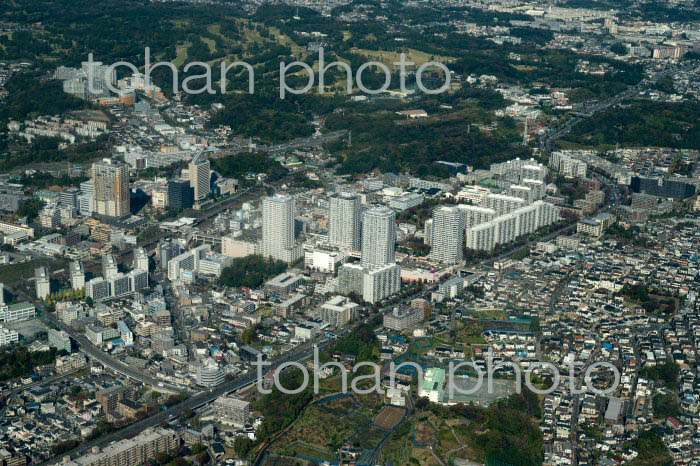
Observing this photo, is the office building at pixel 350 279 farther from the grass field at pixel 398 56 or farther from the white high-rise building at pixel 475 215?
the grass field at pixel 398 56

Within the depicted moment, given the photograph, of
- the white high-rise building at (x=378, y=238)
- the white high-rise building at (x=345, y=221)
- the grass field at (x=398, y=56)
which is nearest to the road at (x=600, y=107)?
the grass field at (x=398, y=56)

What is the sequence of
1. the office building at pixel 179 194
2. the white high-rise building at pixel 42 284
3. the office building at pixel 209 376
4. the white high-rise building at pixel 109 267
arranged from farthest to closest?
1. the office building at pixel 179 194
2. the white high-rise building at pixel 109 267
3. the white high-rise building at pixel 42 284
4. the office building at pixel 209 376

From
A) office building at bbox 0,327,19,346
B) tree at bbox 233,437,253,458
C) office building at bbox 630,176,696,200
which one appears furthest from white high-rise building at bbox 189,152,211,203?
tree at bbox 233,437,253,458

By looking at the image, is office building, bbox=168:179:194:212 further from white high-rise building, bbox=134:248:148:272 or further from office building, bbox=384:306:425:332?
office building, bbox=384:306:425:332

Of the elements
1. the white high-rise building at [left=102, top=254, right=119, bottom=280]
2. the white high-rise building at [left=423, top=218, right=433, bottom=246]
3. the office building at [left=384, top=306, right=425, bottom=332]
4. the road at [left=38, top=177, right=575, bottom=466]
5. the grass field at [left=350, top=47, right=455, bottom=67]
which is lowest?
the road at [left=38, top=177, right=575, bottom=466]

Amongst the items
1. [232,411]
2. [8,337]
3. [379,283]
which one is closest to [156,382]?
[232,411]
